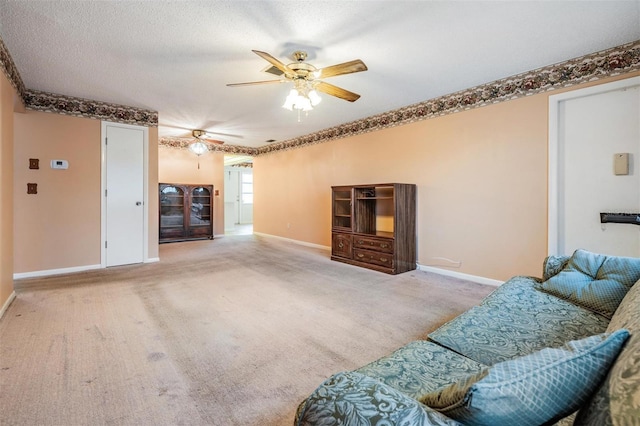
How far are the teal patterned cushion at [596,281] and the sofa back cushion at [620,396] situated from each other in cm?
142

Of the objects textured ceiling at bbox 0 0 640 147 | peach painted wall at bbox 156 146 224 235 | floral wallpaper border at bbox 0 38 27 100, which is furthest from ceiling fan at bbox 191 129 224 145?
floral wallpaper border at bbox 0 38 27 100

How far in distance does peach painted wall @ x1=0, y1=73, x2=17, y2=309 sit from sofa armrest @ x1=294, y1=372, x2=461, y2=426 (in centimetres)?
346

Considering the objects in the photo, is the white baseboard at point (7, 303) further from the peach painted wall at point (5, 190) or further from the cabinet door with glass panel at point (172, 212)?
the cabinet door with glass panel at point (172, 212)

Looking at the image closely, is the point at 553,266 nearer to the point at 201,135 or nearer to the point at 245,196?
the point at 201,135

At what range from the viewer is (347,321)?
104 inches

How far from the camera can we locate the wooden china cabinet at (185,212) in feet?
23.7

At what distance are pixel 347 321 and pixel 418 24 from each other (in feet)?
8.62

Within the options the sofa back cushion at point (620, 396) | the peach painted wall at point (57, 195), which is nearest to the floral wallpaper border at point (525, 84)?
the sofa back cushion at point (620, 396)

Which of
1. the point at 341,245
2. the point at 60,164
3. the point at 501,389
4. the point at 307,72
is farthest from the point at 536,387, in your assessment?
the point at 60,164

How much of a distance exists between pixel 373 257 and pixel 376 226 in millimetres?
753

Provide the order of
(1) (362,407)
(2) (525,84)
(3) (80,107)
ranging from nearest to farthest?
(1) (362,407) < (2) (525,84) < (3) (80,107)

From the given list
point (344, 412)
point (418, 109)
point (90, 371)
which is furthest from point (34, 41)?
point (418, 109)

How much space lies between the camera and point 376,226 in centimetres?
515

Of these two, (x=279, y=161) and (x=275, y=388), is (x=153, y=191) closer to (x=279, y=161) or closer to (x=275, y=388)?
(x=279, y=161)
